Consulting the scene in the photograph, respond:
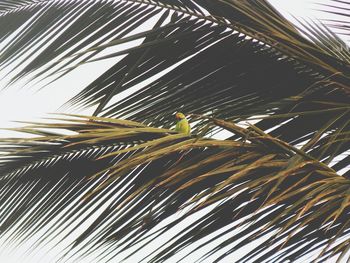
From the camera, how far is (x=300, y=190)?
130cm

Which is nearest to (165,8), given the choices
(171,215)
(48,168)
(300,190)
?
(48,168)

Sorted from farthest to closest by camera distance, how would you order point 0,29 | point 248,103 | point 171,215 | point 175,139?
1. point 0,29
2. point 248,103
3. point 171,215
4. point 175,139

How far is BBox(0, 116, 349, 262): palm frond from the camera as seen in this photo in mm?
1339

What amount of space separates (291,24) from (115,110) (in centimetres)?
54

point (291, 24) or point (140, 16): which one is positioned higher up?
point (140, 16)

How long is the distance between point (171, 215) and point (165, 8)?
0.71 m

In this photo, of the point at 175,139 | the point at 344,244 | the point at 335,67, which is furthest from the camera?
the point at 335,67

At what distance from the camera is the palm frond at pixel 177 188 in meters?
1.34

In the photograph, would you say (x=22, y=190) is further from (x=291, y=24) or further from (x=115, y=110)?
(x=291, y=24)

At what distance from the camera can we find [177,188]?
1617mm

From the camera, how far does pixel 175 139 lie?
140 centimetres

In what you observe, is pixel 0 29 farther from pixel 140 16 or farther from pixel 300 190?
pixel 300 190

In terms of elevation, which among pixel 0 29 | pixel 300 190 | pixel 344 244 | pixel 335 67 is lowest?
pixel 344 244

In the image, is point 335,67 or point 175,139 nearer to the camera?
point 175,139
